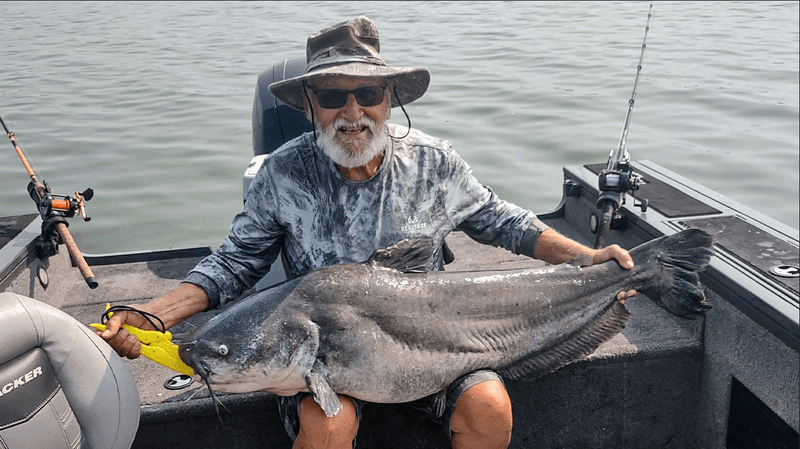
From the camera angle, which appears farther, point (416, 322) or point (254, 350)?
point (416, 322)

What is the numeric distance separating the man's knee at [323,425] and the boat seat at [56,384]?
64 centimetres

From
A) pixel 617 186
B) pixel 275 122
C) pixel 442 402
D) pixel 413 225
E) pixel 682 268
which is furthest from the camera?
pixel 275 122

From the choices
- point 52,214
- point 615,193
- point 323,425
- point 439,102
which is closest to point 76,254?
point 52,214

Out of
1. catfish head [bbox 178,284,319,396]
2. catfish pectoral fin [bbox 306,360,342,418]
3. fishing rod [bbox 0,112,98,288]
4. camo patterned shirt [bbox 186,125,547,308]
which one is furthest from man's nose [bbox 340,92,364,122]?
→ fishing rod [bbox 0,112,98,288]

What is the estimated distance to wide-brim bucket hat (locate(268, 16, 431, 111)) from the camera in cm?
293

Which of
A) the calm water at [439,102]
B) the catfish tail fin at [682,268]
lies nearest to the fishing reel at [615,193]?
the catfish tail fin at [682,268]

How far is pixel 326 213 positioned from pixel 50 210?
78.3 inches

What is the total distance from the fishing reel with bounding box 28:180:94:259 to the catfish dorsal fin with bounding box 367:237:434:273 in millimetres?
2296

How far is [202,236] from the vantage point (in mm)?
7184

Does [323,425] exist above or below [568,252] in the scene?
below

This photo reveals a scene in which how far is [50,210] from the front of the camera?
13.3 feet

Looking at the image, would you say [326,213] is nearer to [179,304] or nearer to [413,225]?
[413,225]

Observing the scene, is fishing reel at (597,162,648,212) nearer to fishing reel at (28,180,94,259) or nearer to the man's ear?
the man's ear

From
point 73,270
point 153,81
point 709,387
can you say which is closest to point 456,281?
point 709,387
